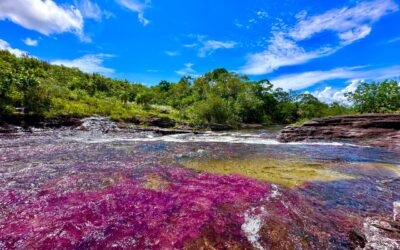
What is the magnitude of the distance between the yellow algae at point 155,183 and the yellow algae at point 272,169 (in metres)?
2.82

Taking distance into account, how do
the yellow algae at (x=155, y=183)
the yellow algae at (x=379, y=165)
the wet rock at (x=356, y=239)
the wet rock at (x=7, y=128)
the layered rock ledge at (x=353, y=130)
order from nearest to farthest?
the wet rock at (x=356, y=239)
the yellow algae at (x=155, y=183)
the yellow algae at (x=379, y=165)
the wet rock at (x=7, y=128)
the layered rock ledge at (x=353, y=130)

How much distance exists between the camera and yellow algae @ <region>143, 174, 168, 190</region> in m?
8.93

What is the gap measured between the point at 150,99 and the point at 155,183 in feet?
185

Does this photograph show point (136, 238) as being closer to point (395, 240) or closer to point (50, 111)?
point (395, 240)

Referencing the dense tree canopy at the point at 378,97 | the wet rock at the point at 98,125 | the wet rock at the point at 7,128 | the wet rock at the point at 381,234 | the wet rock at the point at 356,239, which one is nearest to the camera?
the wet rock at the point at 381,234

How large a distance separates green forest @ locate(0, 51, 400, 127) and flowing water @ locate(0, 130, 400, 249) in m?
19.7

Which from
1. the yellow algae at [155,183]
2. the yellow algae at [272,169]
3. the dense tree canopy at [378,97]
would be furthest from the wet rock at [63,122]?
the dense tree canopy at [378,97]

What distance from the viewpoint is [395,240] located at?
5.51m

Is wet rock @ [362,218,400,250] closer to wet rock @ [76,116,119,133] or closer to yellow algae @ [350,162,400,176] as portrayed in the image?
yellow algae @ [350,162,400,176]

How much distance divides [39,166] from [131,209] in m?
7.36

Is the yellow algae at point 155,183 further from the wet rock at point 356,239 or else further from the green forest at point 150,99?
the green forest at point 150,99

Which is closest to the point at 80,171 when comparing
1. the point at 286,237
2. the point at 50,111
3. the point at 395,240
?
the point at 286,237

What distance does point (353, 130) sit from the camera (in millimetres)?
28031

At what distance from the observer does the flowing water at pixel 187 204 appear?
5496 millimetres
